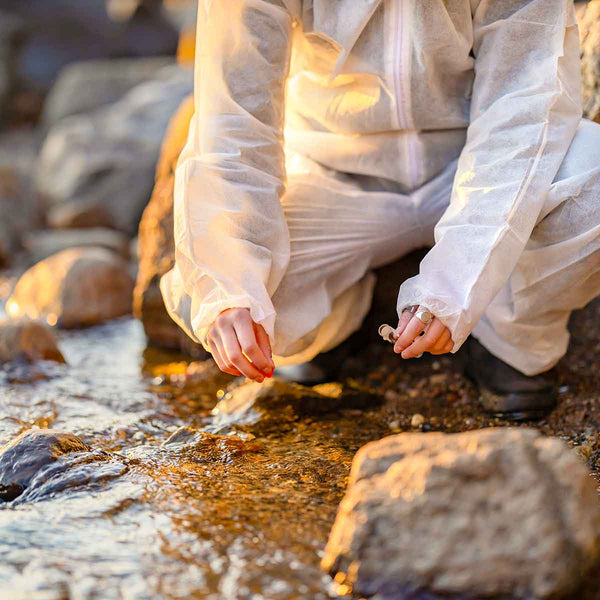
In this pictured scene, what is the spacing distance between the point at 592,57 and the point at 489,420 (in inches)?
49.6

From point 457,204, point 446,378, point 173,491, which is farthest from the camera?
point 446,378

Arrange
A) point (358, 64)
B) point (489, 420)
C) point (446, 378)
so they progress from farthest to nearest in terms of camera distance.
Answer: point (446, 378) < point (489, 420) < point (358, 64)

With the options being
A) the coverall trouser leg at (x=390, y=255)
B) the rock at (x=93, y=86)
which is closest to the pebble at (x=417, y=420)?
the coverall trouser leg at (x=390, y=255)

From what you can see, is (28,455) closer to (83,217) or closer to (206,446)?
(206,446)

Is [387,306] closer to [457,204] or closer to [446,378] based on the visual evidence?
[446,378]

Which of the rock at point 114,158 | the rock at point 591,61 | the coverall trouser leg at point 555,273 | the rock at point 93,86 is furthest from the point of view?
the rock at point 93,86

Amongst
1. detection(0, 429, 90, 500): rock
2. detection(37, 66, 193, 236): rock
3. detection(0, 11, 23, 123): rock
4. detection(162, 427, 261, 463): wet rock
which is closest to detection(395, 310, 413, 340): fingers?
detection(162, 427, 261, 463): wet rock

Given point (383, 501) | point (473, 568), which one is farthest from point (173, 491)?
point (473, 568)

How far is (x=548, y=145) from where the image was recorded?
1.88 metres

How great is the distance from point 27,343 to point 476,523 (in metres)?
2.18

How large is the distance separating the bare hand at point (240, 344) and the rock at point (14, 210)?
14.2 feet

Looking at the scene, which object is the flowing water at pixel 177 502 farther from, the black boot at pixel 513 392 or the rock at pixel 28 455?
the black boot at pixel 513 392

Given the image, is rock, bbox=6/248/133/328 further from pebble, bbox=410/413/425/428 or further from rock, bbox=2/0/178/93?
rock, bbox=2/0/178/93

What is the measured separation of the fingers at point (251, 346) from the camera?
5.64 feet
